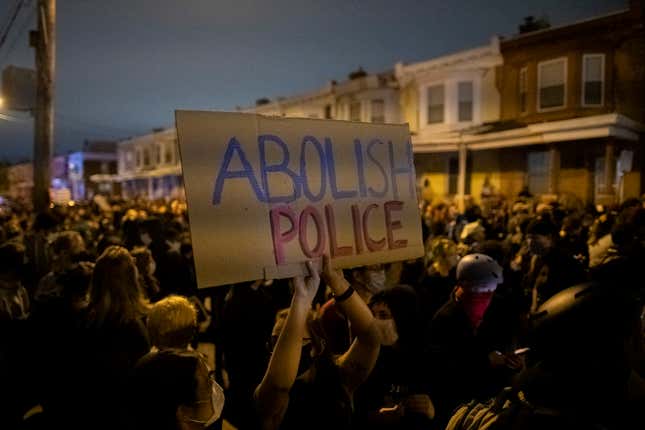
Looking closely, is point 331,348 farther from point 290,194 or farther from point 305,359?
point 290,194

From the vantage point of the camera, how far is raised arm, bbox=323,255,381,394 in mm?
2303

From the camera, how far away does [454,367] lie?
312cm

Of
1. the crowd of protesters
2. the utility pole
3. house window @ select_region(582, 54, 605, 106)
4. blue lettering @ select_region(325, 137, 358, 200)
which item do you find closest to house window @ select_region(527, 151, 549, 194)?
house window @ select_region(582, 54, 605, 106)

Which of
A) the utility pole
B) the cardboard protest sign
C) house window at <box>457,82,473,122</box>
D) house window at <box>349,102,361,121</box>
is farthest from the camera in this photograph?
house window at <box>349,102,361,121</box>

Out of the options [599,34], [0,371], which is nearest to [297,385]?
[0,371]

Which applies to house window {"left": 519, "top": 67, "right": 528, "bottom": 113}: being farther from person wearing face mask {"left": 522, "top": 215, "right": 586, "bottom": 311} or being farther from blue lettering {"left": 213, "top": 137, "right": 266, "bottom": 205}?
blue lettering {"left": 213, "top": 137, "right": 266, "bottom": 205}

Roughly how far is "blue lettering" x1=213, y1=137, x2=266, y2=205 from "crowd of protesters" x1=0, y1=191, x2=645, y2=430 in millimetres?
473

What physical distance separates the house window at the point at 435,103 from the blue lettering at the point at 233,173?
20.2m

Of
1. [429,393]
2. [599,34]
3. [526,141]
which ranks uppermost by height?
[599,34]

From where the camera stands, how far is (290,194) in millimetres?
2240

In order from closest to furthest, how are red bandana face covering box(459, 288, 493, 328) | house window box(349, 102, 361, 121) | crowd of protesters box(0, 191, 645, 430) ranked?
1. crowd of protesters box(0, 191, 645, 430)
2. red bandana face covering box(459, 288, 493, 328)
3. house window box(349, 102, 361, 121)

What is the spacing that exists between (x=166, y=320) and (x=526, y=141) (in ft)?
56.1

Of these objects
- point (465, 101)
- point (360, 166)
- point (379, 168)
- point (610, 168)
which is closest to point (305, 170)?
point (360, 166)

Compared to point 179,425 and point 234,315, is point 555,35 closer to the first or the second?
point 234,315
